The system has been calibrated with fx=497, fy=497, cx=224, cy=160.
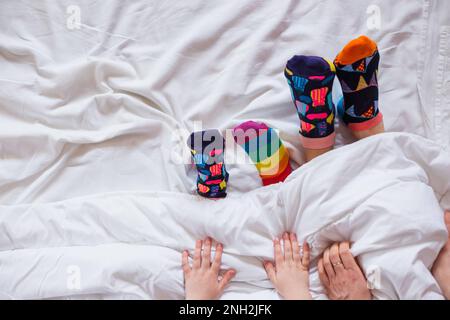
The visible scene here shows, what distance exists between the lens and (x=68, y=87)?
3.87 feet

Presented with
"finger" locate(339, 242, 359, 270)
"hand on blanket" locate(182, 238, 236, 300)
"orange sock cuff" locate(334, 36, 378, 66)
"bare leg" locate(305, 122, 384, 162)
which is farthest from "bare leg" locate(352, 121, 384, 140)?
"hand on blanket" locate(182, 238, 236, 300)

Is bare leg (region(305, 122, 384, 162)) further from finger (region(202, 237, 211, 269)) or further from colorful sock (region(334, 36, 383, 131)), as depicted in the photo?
finger (region(202, 237, 211, 269))

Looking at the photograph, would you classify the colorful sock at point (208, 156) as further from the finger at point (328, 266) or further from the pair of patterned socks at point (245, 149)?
the finger at point (328, 266)

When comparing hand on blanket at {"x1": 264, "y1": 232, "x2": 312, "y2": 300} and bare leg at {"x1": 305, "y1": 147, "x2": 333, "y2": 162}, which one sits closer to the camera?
hand on blanket at {"x1": 264, "y1": 232, "x2": 312, "y2": 300}

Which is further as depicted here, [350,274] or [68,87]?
[68,87]

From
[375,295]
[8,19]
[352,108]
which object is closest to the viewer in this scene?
[375,295]

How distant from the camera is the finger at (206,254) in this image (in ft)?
3.49

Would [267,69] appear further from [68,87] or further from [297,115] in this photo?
[68,87]

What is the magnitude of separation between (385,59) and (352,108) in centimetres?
17

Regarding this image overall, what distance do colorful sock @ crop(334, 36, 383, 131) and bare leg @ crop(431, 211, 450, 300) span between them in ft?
1.01

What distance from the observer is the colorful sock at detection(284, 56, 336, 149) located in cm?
105

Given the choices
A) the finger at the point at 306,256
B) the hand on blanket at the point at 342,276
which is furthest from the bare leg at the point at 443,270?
the finger at the point at 306,256

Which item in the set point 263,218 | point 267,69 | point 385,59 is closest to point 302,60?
point 267,69

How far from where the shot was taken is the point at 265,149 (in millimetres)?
1113
